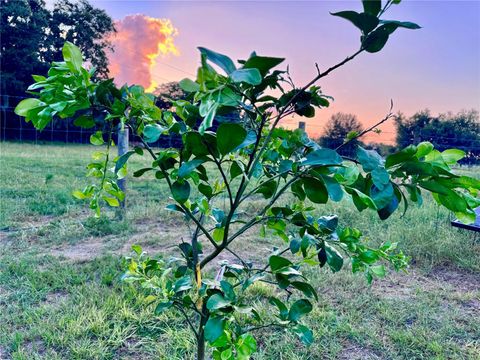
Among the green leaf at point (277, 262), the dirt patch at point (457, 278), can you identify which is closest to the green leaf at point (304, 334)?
the green leaf at point (277, 262)

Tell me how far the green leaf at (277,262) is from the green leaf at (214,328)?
131mm

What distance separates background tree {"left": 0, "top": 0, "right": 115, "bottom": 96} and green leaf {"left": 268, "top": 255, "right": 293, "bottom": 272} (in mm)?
18430

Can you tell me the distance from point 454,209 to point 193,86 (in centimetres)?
42

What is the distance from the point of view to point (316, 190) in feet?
1.86

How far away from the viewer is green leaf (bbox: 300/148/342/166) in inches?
20.2

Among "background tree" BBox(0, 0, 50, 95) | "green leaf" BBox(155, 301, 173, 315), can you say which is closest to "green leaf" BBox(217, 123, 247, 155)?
"green leaf" BBox(155, 301, 173, 315)

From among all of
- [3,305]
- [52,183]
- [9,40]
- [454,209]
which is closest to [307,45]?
[454,209]

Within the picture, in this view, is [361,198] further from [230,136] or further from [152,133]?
[152,133]

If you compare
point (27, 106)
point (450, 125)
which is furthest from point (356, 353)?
point (450, 125)

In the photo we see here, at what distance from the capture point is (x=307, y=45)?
213cm

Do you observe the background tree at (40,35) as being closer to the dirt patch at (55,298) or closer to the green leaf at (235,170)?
the dirt patch at (55,298)

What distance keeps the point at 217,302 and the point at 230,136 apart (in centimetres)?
29

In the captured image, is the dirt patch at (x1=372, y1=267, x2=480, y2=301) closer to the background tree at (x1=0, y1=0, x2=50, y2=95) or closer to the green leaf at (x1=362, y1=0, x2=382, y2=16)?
the green leaf at (x1=362, y1=0, x2=382, y2=16)

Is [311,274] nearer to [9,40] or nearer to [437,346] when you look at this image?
[437,346]
